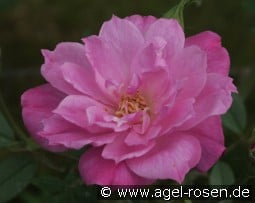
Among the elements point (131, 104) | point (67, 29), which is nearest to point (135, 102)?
point (131, 104)

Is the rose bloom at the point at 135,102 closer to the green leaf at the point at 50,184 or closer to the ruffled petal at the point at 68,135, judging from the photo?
the ruffled petal at the point at 68,135

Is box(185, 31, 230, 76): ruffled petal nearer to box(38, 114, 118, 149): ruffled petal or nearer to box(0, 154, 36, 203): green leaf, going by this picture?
box(38, 114, 118, 149): ruffled petal

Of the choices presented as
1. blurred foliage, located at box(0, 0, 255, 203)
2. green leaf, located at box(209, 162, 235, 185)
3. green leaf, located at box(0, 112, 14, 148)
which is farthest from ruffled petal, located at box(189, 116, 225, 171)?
blurred foliage, located at box(0, 0, 255, 203)

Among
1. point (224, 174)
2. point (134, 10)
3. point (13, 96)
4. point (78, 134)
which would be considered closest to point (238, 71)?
point (134, 10)

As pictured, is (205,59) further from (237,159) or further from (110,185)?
(237,159)

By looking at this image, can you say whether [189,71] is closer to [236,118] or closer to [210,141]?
[210,141]

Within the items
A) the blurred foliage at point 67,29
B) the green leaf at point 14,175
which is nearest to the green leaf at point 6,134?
the green leaf at point 14,175
